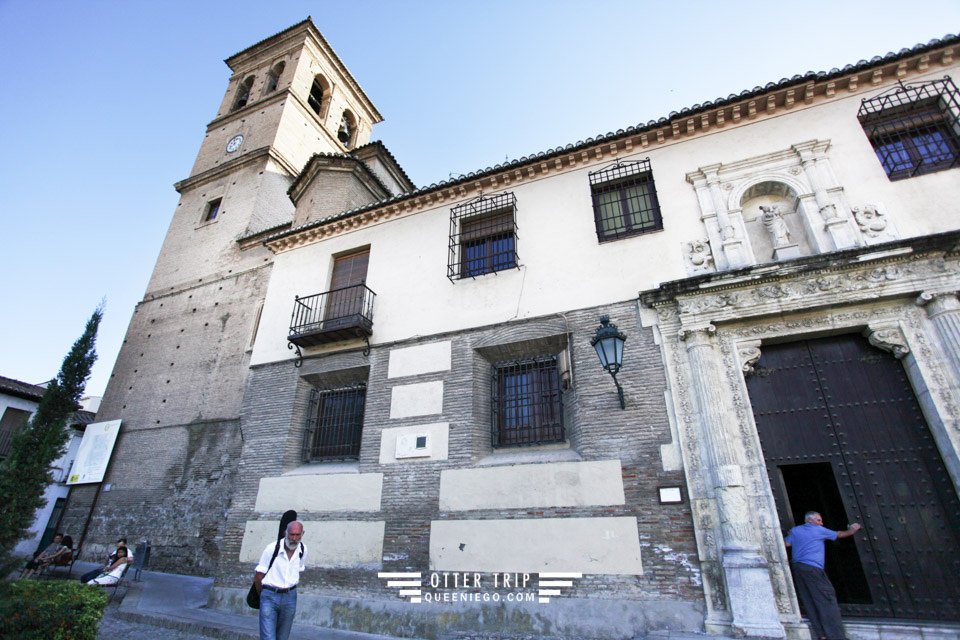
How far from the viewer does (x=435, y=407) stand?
775 cm

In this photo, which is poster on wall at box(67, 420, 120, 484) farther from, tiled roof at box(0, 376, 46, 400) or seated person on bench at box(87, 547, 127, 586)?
seated person on bench at box(87, 547, 127, 586)

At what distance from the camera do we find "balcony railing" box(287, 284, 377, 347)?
8.79 m

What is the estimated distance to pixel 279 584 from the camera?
445cm

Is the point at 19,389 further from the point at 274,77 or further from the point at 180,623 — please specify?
the point at 180,623

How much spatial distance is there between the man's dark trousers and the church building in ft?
0.65

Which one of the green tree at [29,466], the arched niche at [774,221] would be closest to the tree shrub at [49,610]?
the green tree at [29,466]

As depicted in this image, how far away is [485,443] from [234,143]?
63.0 ft

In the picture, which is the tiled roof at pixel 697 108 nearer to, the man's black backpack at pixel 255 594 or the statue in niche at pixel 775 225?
the statue in niche at pixel 775 225

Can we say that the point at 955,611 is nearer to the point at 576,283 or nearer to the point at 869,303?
the point at 869,303

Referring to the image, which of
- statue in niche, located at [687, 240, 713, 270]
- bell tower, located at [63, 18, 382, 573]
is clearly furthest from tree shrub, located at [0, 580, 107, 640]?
statue in niche, located at [687, 240, 713, 270]

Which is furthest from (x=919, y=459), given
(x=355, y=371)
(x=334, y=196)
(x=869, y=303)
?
(x=334, y=196)

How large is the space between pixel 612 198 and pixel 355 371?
582 centimetres

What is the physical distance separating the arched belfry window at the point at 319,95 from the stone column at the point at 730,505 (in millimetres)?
22383

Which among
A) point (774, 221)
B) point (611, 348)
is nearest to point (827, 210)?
point (774, 221)
